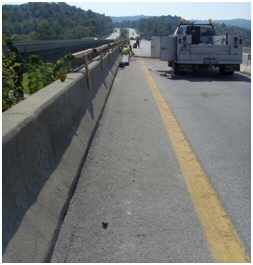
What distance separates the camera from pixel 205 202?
4809 mm

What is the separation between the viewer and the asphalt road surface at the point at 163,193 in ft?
12.5

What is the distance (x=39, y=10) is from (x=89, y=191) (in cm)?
11354

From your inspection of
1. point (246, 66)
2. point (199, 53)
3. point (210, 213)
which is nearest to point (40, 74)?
point (210, 213)

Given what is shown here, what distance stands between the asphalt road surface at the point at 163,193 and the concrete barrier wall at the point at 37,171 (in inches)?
7.7

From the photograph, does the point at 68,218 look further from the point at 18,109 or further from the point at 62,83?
the point at 62,83

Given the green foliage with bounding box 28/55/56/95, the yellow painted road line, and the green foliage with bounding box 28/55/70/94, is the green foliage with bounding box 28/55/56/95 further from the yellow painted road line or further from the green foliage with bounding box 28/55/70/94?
the yellow painted road line

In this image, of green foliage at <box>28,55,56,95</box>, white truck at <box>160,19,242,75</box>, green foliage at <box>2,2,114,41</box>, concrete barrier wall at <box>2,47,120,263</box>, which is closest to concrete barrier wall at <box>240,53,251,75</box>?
white truck at <box>160,19,242,75</box>

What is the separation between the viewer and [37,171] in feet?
13.5

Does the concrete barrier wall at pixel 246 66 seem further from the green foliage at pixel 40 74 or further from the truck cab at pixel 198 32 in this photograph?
the green foliage at pixel 40 74

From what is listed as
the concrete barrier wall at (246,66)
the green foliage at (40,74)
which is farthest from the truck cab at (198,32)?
the green foliage at (40,74)

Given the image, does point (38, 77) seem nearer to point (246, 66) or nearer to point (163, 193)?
point (163, 193)

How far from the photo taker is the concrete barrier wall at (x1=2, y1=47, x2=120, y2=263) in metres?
3.29

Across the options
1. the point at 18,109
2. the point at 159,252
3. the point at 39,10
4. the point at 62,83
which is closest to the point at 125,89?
the point at 62,83

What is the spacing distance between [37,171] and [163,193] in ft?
5.15
